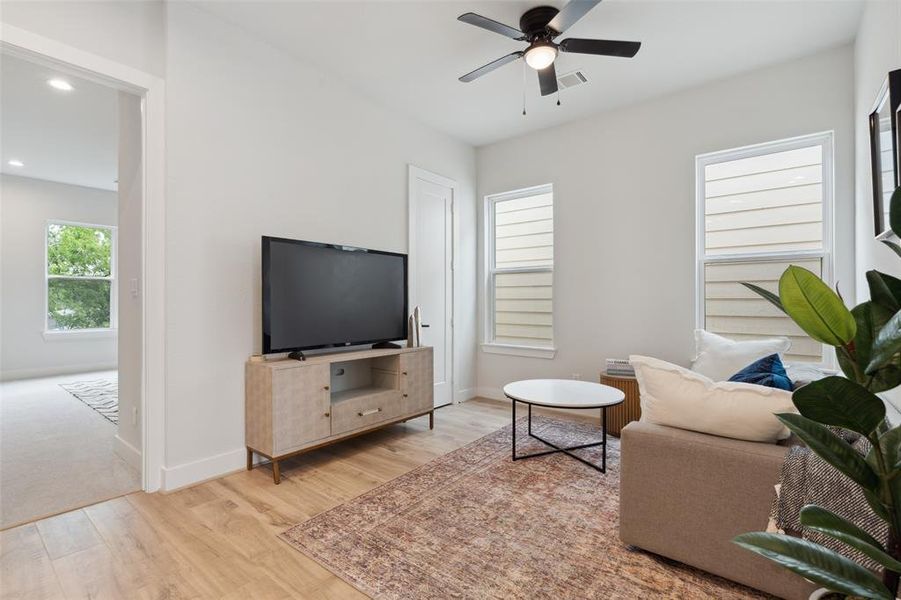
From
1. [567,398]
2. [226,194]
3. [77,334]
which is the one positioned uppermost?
[226,194]

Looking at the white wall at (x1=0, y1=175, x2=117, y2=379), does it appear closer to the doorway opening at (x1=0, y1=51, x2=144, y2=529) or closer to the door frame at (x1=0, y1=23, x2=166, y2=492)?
the doorway opening at (x1=0, y1=51, x2=144, y2=529)

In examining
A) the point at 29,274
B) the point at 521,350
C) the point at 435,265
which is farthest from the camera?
the point at 29,274

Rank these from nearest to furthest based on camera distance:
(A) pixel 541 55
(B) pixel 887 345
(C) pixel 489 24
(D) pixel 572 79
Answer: (B) pixel 887 345 < (C) pixel 489 24 < (A) pixel 541 55 < (D) pixel 572 79

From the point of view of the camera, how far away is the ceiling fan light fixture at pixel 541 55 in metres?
2.44

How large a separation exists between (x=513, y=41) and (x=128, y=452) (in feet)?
12.3

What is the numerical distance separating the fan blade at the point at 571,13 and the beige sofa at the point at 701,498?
1.96m

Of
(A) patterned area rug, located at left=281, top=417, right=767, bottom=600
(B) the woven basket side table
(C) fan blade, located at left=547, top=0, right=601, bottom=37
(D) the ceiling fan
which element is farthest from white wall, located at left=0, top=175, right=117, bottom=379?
(B) the woven basket side table

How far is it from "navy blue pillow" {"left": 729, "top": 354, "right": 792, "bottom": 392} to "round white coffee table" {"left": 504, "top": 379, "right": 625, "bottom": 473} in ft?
2.47

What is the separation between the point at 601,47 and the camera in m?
2.36

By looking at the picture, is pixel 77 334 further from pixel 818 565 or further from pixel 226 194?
pixel 818 565

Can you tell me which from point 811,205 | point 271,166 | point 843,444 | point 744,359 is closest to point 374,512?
point 843,444

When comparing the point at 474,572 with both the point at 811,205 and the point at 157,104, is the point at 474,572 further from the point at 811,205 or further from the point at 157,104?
the point at 811,205

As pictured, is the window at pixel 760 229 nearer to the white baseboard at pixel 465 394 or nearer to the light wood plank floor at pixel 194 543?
the white baseboard at pixel 465 394

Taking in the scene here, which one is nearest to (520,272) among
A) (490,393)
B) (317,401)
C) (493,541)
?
(490,393)
